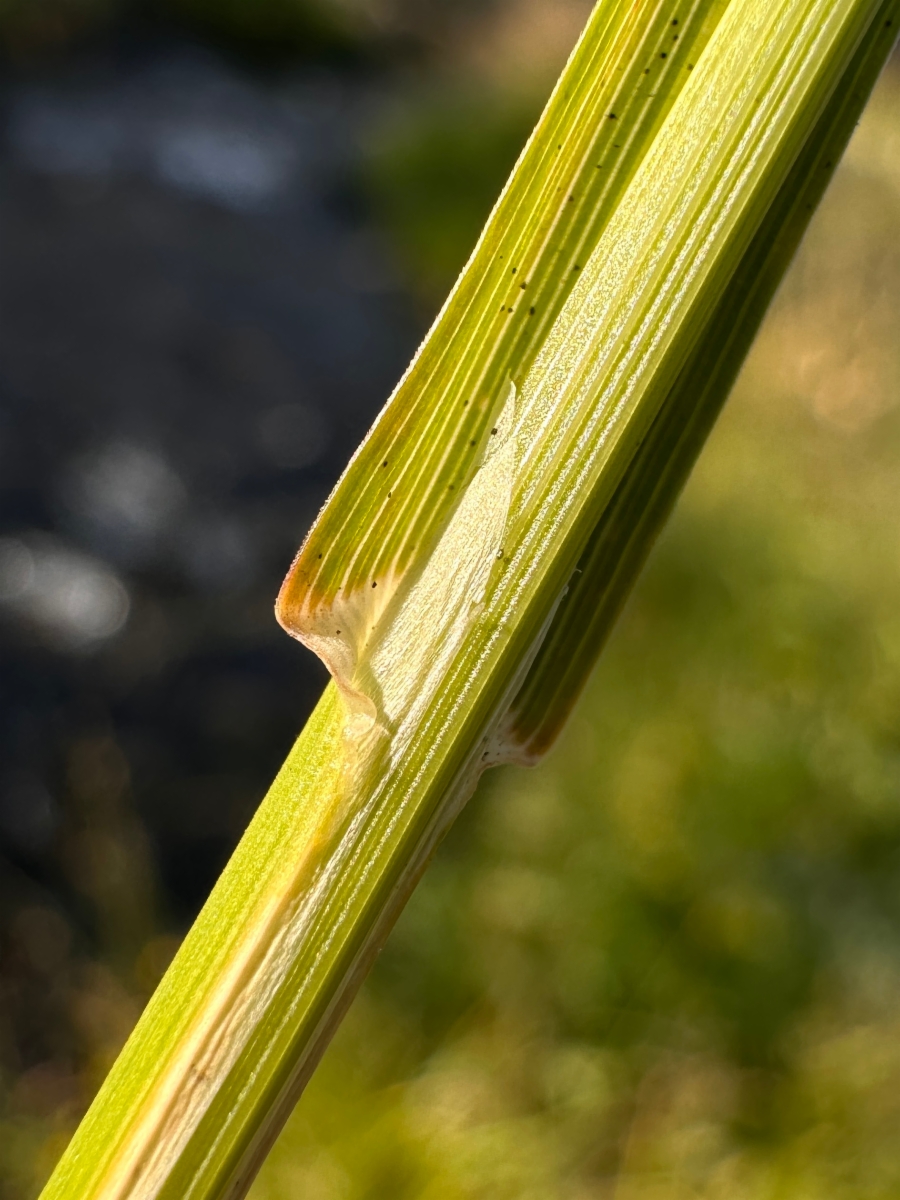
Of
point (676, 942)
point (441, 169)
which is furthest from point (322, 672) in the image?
point (441, 169)

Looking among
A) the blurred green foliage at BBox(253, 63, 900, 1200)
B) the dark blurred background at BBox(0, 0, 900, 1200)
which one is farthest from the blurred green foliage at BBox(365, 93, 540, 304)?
the blurred green foliage at BBox(253, 63, 900, 1200)

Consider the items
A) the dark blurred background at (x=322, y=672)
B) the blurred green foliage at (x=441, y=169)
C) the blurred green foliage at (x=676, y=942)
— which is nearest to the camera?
the blurred green foliage at (x=676, y=942)

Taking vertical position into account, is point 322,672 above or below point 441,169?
below

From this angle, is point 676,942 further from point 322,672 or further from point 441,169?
point 441,169

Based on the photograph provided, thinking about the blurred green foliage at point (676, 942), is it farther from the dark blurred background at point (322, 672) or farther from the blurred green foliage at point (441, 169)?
the blurred green foliage at point (441, 169)

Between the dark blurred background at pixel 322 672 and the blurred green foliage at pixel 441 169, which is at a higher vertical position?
the blurred green foliage at pixel 441 169

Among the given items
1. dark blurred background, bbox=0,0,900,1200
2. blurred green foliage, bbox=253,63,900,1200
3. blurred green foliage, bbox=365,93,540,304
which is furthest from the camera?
blurred green foliage, bbox=365,93,540,304

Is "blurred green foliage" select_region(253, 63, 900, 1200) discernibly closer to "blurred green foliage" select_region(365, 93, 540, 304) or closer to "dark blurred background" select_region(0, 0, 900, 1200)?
"dark blurred background" select_region(0, 0, 900, 1200)

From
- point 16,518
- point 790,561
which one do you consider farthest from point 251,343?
point 790,561

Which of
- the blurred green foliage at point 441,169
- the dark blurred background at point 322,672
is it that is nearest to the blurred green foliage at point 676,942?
the dark blurred background at point 322,672
